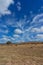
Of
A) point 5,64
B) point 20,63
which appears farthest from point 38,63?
point 5,64

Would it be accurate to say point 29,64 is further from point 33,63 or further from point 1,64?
point 1,64

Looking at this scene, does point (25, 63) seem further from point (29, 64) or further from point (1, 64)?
point (1, 64)

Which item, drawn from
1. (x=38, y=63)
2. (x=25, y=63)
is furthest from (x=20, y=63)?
(x=38, y=63)

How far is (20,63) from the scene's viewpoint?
16.4 m

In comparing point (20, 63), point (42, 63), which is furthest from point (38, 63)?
point (20, 63)

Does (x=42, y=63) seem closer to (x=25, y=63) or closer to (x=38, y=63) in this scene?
(x=38, y=63)

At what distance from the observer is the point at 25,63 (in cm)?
1631

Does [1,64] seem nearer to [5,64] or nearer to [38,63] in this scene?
[5,64]

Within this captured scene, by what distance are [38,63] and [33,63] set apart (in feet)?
1.60

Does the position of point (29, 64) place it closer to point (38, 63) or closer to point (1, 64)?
point (38, 63)

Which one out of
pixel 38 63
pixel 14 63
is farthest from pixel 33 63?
pixel 14 63

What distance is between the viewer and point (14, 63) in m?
16.3

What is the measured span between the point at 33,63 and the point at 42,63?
2.88 feet

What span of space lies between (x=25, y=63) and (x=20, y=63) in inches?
19.1
